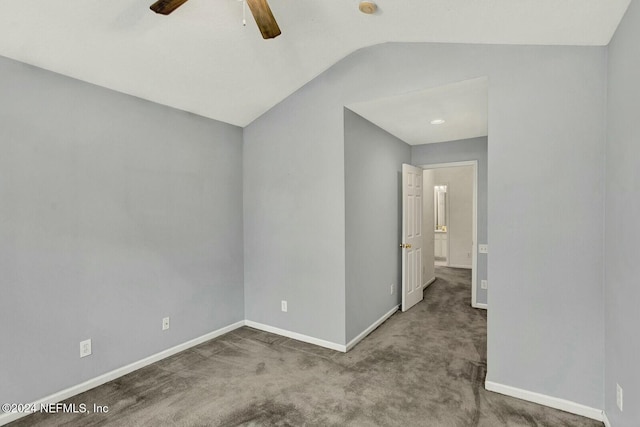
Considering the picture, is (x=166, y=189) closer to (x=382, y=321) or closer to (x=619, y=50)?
(x=382, y=321)

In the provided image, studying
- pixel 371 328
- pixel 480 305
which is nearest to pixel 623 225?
pixel 371 328

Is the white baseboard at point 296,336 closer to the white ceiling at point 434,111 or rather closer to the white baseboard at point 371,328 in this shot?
the white baseboard at point 371,328

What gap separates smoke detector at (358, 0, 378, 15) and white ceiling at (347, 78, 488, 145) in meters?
0.84

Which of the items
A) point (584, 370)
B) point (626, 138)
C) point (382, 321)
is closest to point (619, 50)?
point (626, 138)

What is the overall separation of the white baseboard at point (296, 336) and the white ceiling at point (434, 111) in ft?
7.80

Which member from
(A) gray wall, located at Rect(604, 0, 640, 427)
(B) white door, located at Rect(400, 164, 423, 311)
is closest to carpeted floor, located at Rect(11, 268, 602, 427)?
(A) gray wall, located at Rect(604, 0, 640, 427)

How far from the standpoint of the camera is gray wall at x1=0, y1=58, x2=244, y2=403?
2195mm

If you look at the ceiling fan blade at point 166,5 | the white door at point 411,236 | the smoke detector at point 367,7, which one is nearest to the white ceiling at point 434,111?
the white door at point 411,236

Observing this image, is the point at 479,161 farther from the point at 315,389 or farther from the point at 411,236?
the point at 315,389

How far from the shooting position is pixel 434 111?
3279 millimetres

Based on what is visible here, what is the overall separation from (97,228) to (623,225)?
3.57m

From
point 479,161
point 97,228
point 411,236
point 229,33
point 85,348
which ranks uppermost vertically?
point 229,33

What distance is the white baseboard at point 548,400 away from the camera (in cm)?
213

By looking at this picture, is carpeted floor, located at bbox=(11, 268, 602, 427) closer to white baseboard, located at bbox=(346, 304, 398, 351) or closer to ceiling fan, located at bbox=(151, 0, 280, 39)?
white baseboard, located at bbox=(346, 304, 398, 351)
